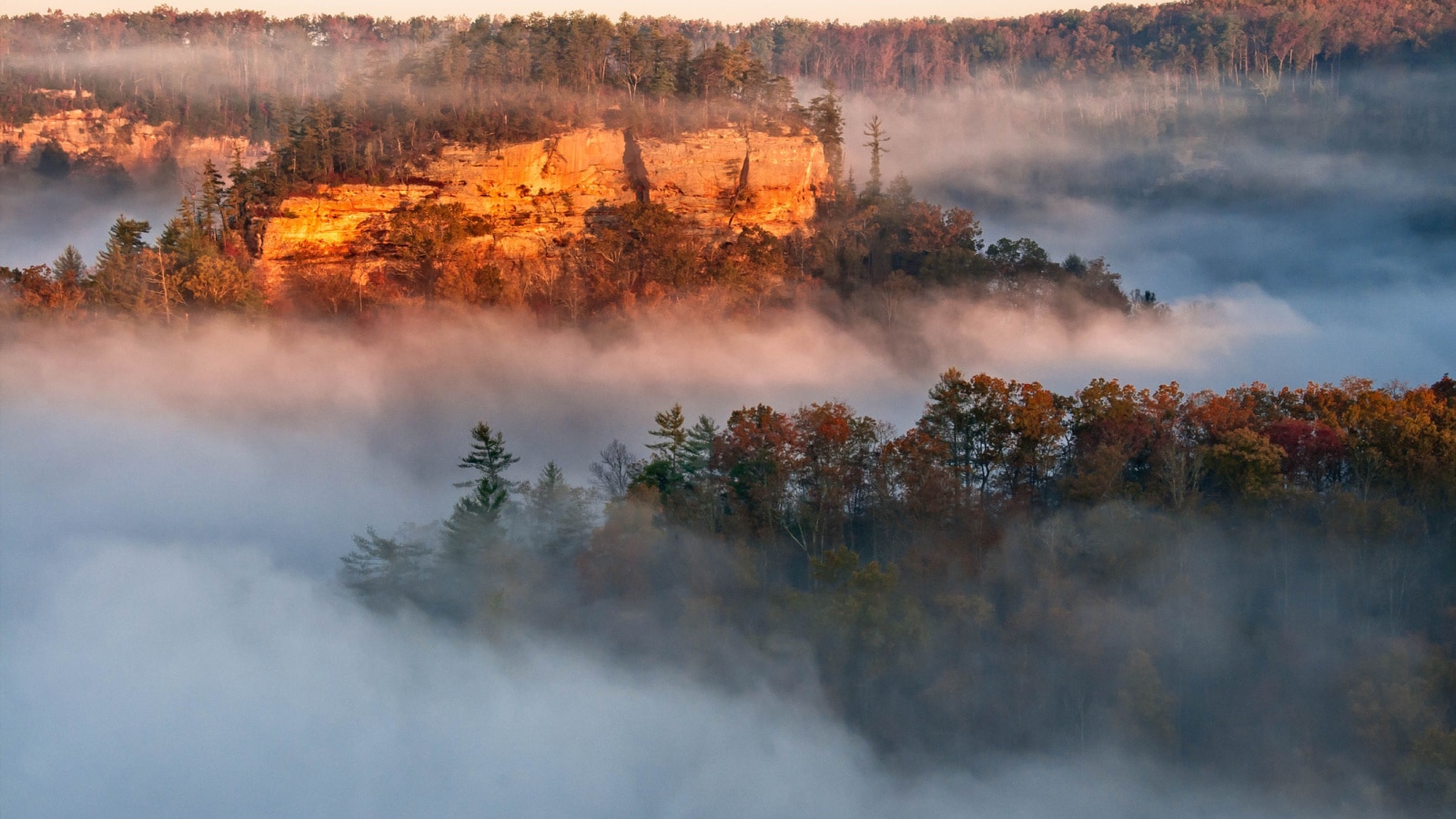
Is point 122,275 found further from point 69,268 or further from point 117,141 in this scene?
point 117,141

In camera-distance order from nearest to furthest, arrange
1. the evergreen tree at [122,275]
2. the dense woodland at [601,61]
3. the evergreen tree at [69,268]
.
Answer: the evergreen tree at [122,275]
the evergreen tree at [69,268]
the dense woodland at [601,61]

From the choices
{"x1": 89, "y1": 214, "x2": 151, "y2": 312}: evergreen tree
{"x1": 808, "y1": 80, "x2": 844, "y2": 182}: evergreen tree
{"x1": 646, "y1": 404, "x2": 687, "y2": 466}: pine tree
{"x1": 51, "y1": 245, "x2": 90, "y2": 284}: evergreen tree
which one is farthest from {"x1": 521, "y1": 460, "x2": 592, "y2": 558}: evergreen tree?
{"x1": 808, "y1": 80, "x2": 844, "y2": 182}: evergreen tree

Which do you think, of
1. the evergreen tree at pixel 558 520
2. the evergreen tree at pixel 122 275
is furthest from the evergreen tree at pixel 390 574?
the evergreen tree at pixel 122 275

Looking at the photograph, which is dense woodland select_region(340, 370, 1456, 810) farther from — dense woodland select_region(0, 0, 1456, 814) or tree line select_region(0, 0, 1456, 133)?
tree line select_region(0, 0, 1456, 133)

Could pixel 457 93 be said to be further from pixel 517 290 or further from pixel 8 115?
pixel 8 115

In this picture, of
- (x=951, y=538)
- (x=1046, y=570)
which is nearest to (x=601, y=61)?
(x=951, y=538)

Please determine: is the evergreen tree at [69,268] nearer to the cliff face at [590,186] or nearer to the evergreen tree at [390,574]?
the cliff face at [590,186]
